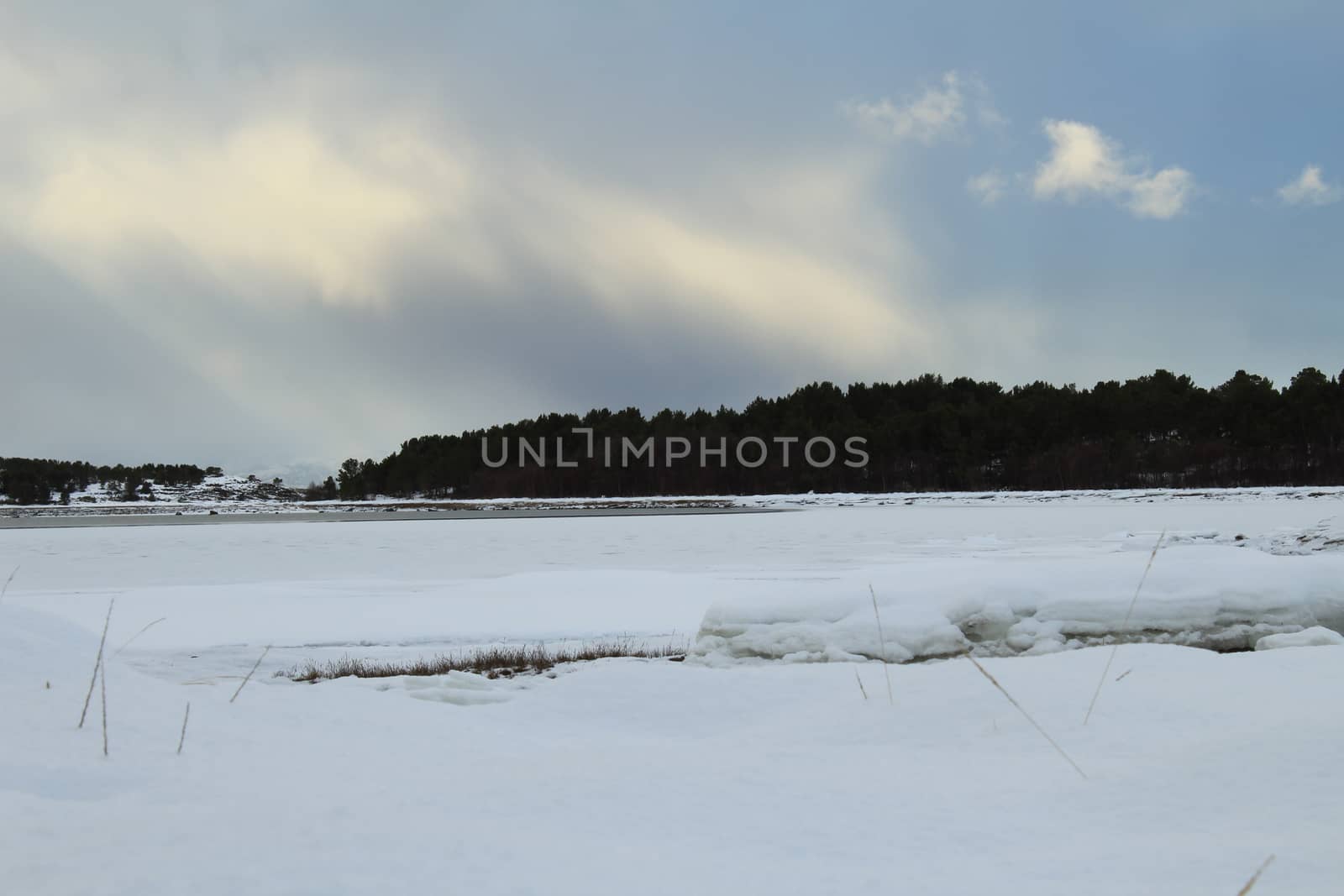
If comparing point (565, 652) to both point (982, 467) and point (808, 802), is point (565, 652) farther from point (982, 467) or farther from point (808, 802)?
point (982, 467)

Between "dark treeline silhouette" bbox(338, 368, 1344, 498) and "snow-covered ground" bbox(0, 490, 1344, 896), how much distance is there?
259ft

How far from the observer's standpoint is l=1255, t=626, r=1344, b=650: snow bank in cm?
629

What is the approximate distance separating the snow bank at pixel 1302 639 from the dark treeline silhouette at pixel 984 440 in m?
77.7

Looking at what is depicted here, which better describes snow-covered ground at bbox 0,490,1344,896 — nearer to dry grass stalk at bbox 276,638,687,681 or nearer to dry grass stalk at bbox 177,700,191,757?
dry grass stalk at bbox 177,700,191,757

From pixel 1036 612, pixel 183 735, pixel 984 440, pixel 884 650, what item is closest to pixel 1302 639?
pixel 1036 612

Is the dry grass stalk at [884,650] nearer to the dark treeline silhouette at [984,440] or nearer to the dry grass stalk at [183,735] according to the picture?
the dry grass stalk at [183,735]

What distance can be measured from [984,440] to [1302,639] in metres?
84.5

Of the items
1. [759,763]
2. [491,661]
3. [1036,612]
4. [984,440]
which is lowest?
[491,661]

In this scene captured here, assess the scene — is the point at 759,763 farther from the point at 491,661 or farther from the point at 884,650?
the point at 491,661

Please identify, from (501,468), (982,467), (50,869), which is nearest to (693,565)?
(50,869)

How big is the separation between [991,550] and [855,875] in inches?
794

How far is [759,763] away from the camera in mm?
3914

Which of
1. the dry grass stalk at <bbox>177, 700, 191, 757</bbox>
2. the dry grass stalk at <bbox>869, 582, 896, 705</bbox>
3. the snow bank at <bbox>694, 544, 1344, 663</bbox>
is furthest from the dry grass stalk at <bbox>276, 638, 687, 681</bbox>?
the dry grass stalk at <bbox>177, 700, 191, 757</bbox>

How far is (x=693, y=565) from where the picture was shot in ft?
62.2
